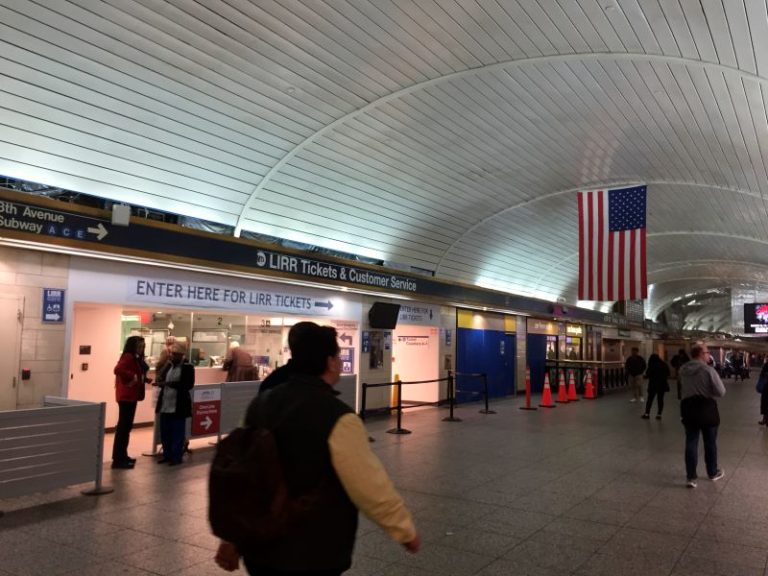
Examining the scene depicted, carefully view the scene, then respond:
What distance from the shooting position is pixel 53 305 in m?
7.56

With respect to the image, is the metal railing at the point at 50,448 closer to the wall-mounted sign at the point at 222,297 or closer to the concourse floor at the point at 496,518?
the concourse floor at the point at 496,518

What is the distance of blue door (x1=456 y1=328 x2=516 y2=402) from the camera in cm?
1639

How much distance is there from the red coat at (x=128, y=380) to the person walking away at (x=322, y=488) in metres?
6.25

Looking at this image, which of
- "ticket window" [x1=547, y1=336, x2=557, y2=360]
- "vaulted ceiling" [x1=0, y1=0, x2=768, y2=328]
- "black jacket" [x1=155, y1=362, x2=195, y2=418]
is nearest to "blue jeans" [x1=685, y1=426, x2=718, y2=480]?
"vaulted ceiling" [x1=0, y1=0, x2=768, y2=328]

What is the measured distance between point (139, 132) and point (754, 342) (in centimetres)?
5273

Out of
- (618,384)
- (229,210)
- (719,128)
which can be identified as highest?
(719,128)

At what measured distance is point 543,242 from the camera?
18.0 m

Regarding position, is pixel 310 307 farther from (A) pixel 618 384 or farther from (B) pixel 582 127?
(A) pixel 618 384

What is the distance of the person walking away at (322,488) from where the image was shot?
1873 mm

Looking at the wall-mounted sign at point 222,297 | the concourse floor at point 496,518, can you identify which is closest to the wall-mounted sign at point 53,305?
the wall-mounted sign at point 222,297

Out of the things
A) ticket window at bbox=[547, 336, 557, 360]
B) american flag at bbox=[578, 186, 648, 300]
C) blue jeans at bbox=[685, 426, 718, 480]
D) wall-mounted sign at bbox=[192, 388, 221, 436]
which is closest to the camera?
blue jeans at bbox=[685, 426, 718, 480]

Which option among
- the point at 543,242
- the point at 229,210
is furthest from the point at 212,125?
the point at 543,242

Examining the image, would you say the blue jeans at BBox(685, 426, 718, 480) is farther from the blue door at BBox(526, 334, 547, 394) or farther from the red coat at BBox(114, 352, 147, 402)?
the blue door at BBox(526, 334, 547, 394)

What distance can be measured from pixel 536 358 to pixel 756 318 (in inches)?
608
